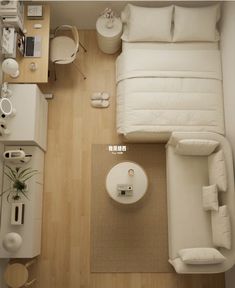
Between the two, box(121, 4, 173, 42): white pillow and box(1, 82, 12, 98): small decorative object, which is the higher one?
box(121, 4, 173, 42): white pillow

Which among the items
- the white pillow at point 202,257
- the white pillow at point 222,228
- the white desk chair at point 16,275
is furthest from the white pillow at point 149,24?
the white desk chair at point 16,275

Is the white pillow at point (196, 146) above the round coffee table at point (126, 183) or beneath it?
above

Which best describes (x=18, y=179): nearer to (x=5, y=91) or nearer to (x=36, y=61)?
(x=5, y=91)

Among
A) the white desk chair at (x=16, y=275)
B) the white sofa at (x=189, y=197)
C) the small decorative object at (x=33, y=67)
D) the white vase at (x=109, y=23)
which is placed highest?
the white vase at (x=109, y=23)

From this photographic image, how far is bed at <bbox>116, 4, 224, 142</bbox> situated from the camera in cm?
345

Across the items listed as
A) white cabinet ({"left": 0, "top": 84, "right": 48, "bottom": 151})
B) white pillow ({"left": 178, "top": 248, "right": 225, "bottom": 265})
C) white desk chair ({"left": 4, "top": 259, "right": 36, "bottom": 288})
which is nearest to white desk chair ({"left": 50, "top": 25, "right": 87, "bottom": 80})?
white cabinet ({"left": 0, "top": 84, "right": 48, "bottom": 151})

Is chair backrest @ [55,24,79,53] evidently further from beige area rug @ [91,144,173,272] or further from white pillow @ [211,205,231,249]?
white pillow @ [211,205,231,249]

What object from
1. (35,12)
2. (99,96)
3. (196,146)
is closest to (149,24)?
(99,96)

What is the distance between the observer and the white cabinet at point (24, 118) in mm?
3309

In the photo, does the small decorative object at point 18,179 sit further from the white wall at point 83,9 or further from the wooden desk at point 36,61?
the white wall at point 83,9

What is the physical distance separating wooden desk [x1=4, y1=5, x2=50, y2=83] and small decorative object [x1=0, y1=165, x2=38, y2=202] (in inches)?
37.7

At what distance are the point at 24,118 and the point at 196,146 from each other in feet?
5.82

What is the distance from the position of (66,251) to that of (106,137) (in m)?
1.37

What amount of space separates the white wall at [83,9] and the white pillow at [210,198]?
85.2 inches
